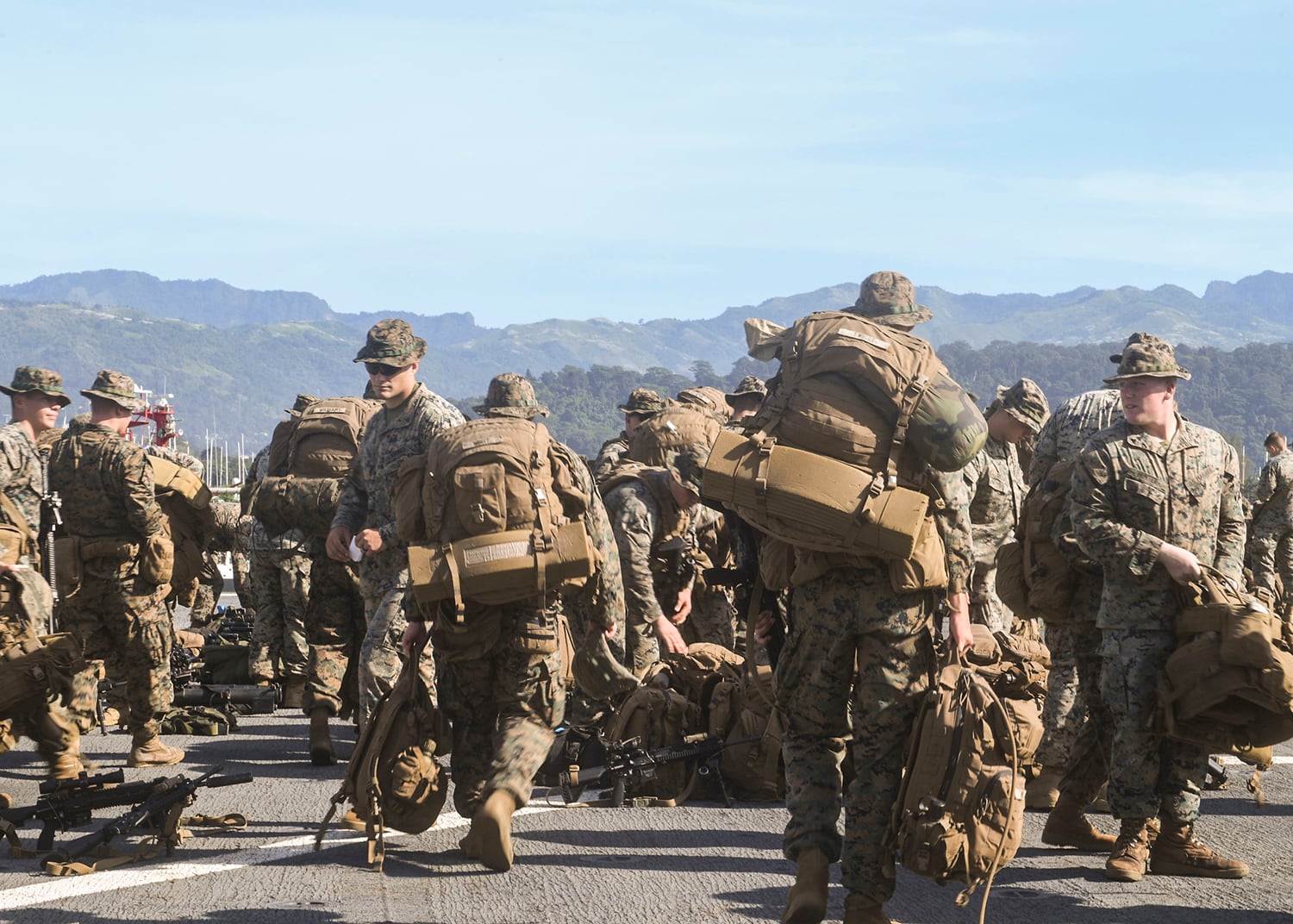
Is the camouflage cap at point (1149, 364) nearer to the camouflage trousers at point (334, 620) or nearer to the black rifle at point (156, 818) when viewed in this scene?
the black rifle at point (156, 818)

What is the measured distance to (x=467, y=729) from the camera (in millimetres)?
6578

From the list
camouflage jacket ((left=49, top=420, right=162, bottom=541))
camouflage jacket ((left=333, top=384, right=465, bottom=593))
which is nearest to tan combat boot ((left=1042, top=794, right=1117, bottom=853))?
camouflage jacket ((left=333, top=384, right=465, bottom=593))

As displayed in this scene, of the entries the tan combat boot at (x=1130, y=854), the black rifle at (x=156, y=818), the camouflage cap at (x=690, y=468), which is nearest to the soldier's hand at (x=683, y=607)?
the camouflage cap at (x=690, y=468)

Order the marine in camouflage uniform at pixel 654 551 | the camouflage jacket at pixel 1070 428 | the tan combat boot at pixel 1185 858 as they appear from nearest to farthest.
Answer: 1. the tan combat boot at pixel 1185 858
2. the camouflage jacket at pixel 1070 428
3. the marine in camouflage uniform at pixel 654 551

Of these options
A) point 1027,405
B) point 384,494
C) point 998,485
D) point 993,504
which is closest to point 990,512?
point 993,504

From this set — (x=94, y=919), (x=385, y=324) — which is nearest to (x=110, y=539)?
(x=385, y=324)

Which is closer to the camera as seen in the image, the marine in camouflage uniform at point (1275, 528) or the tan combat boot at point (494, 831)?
the tan combat boot at point (494, 831)

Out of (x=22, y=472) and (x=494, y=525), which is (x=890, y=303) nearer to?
(x=494, y=525)

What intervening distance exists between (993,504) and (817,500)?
16.9 feet

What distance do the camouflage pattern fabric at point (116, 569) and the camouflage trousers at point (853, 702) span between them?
538 centimetres

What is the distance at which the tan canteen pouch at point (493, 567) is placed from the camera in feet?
20.3

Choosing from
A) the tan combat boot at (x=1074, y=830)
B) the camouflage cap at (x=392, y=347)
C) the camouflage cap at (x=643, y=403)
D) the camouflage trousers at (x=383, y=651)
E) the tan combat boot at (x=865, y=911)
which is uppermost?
the camouflage cap at (x=392, y=347)

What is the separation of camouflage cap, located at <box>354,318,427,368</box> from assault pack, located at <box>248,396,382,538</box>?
1743 millimetres

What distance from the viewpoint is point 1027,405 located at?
32.9 ft
